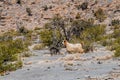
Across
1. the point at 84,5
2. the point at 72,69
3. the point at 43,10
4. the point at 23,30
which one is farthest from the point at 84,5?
the point at 72,69

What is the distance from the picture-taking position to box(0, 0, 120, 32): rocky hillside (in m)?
49.0

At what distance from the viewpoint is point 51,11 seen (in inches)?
2024

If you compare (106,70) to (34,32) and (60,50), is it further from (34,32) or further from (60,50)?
(34,32)

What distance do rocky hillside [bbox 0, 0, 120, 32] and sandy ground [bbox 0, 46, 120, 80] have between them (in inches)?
962

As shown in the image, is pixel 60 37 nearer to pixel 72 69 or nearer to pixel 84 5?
pixel 72 69

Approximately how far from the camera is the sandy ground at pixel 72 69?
17.2m

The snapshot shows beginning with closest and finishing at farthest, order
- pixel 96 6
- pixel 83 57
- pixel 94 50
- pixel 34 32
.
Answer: pixel 83 57, pixel 94 50, pixel 34 32, pixel 96 6

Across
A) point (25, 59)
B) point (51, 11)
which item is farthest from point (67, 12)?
point (25, 59)

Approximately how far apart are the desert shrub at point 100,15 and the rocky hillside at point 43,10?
0.43 m

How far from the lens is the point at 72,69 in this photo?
19406mm

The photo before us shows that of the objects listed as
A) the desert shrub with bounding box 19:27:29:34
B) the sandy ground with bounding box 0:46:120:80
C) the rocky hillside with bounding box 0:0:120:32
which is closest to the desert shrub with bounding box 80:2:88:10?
the rocky hillside with bounding box 0:0:120:32

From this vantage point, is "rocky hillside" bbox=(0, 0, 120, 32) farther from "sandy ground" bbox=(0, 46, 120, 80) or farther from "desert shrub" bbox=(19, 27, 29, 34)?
"sandy ground" bbox=(0, 46, 120, 80)

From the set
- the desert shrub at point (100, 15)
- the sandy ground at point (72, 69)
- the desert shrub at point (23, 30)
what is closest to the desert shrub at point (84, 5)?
the desert shrub at point (100, 15)

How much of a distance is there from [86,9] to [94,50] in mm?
22856
